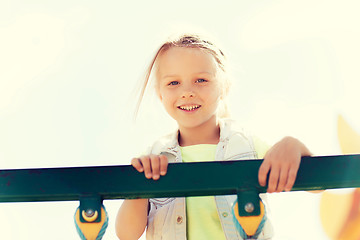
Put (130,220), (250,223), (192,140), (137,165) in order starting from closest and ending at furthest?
1. (250,223)
2. (137,165)
3. (130,220)
4. (192,140)

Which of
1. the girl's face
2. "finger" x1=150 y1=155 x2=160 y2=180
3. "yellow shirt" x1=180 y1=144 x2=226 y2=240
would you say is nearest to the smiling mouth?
the girl's face

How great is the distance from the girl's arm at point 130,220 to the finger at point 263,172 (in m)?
1.15

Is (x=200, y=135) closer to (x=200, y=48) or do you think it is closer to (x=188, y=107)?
(x=188, y=107)

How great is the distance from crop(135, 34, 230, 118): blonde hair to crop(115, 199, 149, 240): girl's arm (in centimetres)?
92

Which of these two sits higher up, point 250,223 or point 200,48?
point 200,48

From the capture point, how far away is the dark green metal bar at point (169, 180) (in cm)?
139

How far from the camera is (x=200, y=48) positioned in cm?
298

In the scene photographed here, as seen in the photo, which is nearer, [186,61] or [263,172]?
[263,172]

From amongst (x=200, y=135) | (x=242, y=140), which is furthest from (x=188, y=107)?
(x=242, y=140)

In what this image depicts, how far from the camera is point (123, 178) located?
1.42 m

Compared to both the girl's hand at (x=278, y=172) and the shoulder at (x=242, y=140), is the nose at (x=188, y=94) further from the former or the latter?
the girl's hand at (x=278, y=172)

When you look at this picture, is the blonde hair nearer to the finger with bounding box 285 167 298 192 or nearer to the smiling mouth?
the smiling mouth

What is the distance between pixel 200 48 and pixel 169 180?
1681 millimetres

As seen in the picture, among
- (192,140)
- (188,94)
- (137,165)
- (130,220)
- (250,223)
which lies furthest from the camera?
(192,140)
